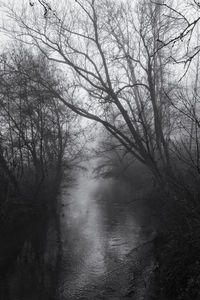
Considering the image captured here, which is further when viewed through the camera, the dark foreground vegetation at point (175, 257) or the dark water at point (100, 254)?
the dark water at point (100, 254)

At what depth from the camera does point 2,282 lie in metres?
9.62

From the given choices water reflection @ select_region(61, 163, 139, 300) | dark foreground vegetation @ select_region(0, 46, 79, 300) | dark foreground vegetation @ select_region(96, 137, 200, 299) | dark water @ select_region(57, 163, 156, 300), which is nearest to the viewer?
dark foreground vegetation @ select_region(96, 137, 200, 299)

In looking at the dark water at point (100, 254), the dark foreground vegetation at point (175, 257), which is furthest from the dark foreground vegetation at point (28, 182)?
the dark foreground vegetation at point (175, 257)

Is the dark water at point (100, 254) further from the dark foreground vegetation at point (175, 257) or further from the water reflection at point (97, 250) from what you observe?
the dark foreground vegetation at point (175, 257)

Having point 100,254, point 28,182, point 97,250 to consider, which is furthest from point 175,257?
point 28,182

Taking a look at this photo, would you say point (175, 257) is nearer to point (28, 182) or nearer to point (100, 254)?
point (100, 254)

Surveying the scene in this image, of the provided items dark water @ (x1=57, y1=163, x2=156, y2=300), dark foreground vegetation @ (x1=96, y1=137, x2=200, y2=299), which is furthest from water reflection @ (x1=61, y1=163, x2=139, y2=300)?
dark foreground vegetation @ (x1=96, y1=137, x2=200, y2=299)

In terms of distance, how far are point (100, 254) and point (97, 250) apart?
54cm

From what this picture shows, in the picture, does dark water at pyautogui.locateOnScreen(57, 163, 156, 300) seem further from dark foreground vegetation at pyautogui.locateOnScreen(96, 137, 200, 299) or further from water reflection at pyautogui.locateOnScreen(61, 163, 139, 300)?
dark foreground vegetation at pyautogui.locateOnScreen(96, 137, 200, 299)

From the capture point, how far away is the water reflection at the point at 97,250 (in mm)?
8648

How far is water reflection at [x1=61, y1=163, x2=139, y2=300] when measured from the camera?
8.65 metres

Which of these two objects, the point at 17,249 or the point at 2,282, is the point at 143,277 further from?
→ the point at 17,249

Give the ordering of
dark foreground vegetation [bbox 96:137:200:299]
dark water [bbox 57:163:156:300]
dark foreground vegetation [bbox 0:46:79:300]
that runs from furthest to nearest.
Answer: dark foreground vegetation [bbox 0:46:79:300], dark water [bbox 57:163:156:300], dark foreground vegetation [bbox 96:137:200:299]

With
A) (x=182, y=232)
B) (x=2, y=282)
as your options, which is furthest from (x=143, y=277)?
(x=2, y=282)
